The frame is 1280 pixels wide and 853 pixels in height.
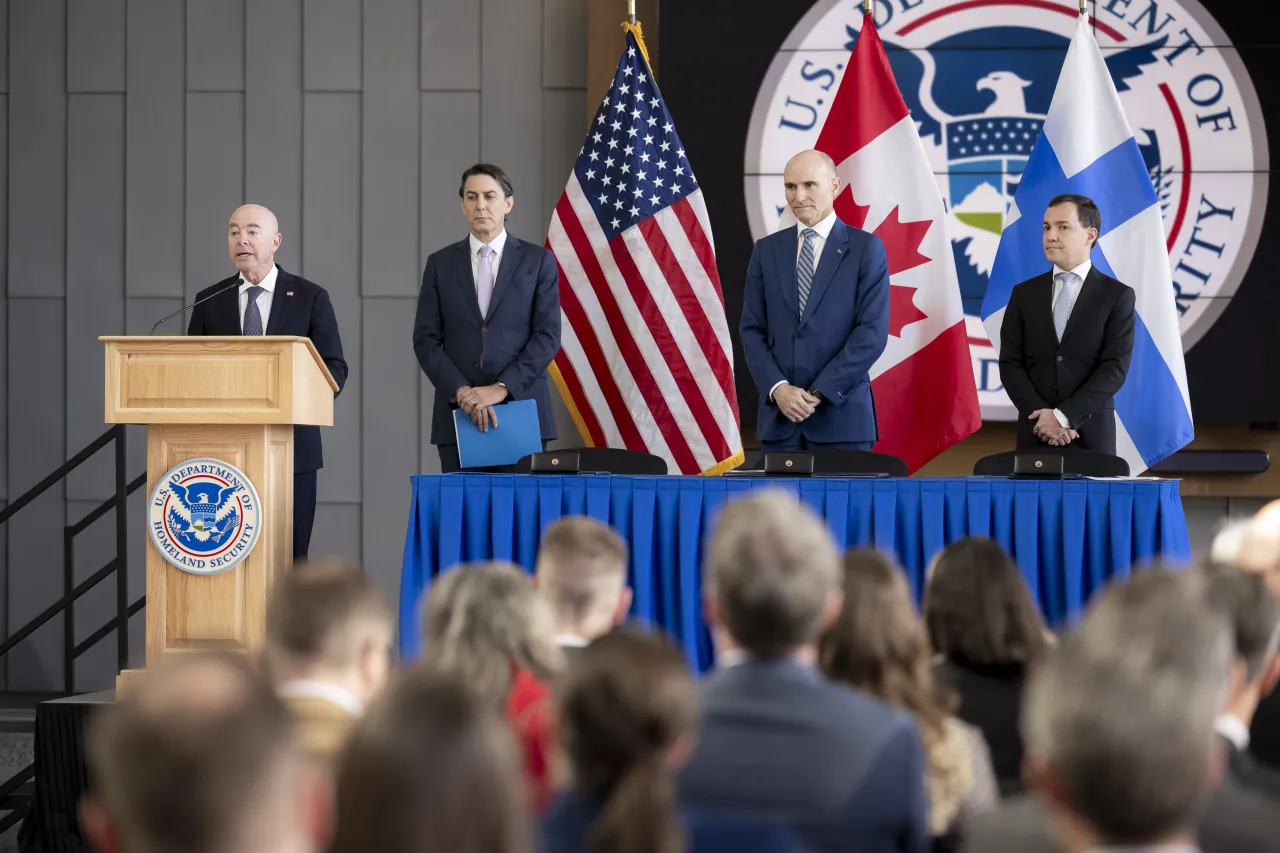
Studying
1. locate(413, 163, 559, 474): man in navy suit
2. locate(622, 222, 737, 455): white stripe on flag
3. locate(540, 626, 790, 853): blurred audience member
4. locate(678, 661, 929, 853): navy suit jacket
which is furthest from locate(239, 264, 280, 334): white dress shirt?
locate(540, 626, 790, 853): blurred audience member

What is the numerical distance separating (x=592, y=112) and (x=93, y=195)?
2.34 meters

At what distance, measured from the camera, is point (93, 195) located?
636 cm

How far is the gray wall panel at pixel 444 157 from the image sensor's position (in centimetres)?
632

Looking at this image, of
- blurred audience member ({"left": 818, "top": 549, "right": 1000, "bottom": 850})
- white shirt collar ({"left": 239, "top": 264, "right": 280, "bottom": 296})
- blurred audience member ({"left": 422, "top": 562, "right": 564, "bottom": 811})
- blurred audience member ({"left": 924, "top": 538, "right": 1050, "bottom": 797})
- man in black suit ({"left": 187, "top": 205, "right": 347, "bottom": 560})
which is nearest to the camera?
blurred audience member ({"left": 818, "top": 549, "right": 1000, "bottom": 850})

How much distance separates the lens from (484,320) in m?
4.75

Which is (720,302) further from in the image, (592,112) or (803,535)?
(803,535)

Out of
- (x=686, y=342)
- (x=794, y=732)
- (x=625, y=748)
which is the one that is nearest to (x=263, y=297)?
(x=686, y=342)

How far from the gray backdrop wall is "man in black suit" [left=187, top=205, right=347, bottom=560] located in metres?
1.63

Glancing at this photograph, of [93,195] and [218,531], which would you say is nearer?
[218,531]

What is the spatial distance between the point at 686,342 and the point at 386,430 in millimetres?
1650

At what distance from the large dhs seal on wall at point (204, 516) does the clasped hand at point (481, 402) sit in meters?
0.84

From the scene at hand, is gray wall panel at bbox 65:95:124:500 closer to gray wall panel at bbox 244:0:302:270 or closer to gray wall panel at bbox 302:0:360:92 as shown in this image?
gray wall panel at bbox 244:0:302:270

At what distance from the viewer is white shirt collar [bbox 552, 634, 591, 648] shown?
7.39 ft

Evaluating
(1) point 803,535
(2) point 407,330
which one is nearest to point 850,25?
(2) point 407,330
